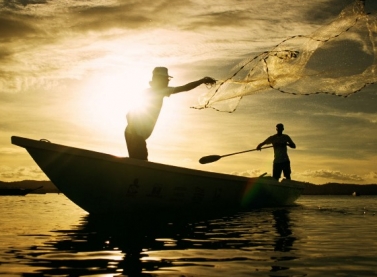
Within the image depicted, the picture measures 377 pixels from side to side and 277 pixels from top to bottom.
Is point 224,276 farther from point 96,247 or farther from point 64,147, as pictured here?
point 64,147

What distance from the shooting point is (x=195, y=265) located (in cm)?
519

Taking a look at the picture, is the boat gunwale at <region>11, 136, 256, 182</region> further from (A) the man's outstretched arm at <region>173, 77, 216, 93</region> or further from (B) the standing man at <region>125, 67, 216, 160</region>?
(A) the man's outstretched arm at <region>173, 77, 216, 93</region>

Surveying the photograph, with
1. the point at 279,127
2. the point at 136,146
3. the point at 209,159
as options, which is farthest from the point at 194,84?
the point at 279,127

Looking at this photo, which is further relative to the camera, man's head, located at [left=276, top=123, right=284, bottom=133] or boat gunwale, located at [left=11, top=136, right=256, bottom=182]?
man's head, located at [left=276, top=123, right=284, bottom=133]

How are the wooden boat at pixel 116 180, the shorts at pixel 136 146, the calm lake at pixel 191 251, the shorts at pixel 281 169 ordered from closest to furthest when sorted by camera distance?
the calm lake at pixel 191 251, the wooden boat at pixel 116 180, the shorts at pixel 136 146, the shorts at pixel 281 169

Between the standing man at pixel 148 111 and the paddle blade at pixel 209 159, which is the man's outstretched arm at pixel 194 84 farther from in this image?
the paddle blade at pixel 209 159

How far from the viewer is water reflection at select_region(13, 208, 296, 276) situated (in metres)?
5.03

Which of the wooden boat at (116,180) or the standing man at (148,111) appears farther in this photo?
the standing man at (148,111)

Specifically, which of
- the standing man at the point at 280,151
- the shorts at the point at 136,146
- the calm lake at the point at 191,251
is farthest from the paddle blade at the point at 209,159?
the calm lake at the point at 191,251

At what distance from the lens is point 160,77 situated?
10859 mm

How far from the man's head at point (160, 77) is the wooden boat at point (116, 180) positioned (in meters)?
1.94

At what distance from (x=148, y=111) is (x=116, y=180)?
1.83 m

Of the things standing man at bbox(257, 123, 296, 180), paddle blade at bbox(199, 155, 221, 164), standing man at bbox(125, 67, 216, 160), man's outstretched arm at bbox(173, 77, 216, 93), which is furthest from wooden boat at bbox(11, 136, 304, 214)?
standing man at bbox(257, 123, 296, 180)

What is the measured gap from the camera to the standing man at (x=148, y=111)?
1077 cm
